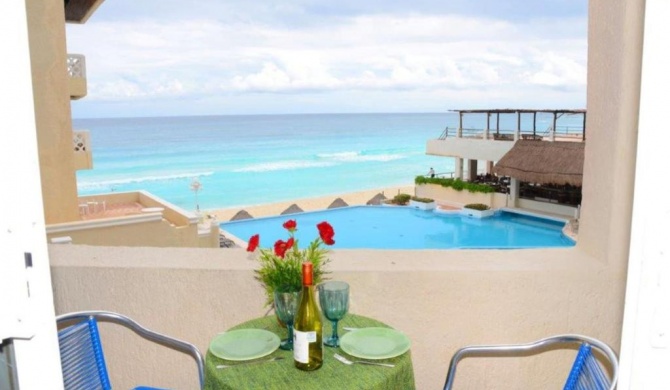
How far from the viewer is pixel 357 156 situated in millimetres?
44969

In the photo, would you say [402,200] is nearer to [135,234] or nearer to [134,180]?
[135,234]

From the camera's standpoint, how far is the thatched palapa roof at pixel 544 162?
14.3m

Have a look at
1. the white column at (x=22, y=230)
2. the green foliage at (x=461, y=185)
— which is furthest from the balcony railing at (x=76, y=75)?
the green foliage at (x=461, y=185)

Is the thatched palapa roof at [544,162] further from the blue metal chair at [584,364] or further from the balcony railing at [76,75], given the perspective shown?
the blue metal chair at [584,364]

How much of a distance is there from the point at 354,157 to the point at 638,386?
145 ft

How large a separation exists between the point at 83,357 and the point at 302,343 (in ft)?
2.47

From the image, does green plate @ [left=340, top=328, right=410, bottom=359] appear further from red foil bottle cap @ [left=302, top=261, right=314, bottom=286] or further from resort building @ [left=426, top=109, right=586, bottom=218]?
resort building @ [left=426, top=109, right=586, bottom=218]

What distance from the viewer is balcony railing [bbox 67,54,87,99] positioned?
7844 mm

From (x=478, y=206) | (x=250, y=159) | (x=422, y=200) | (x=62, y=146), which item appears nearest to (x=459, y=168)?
(x=422, y=200)

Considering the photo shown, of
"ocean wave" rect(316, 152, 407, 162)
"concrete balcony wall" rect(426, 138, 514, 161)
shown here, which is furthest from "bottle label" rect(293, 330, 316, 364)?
"ocean wave" rect(316, 152, 407, 162)

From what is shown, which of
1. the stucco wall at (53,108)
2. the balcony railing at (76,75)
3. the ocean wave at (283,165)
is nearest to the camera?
the stucco wall at (53,108)

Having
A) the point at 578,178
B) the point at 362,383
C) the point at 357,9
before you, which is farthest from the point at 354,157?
the point at 362,383

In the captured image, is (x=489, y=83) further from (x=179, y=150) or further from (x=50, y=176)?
(x=50, y=176)

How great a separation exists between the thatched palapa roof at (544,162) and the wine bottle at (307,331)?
45.9ft
